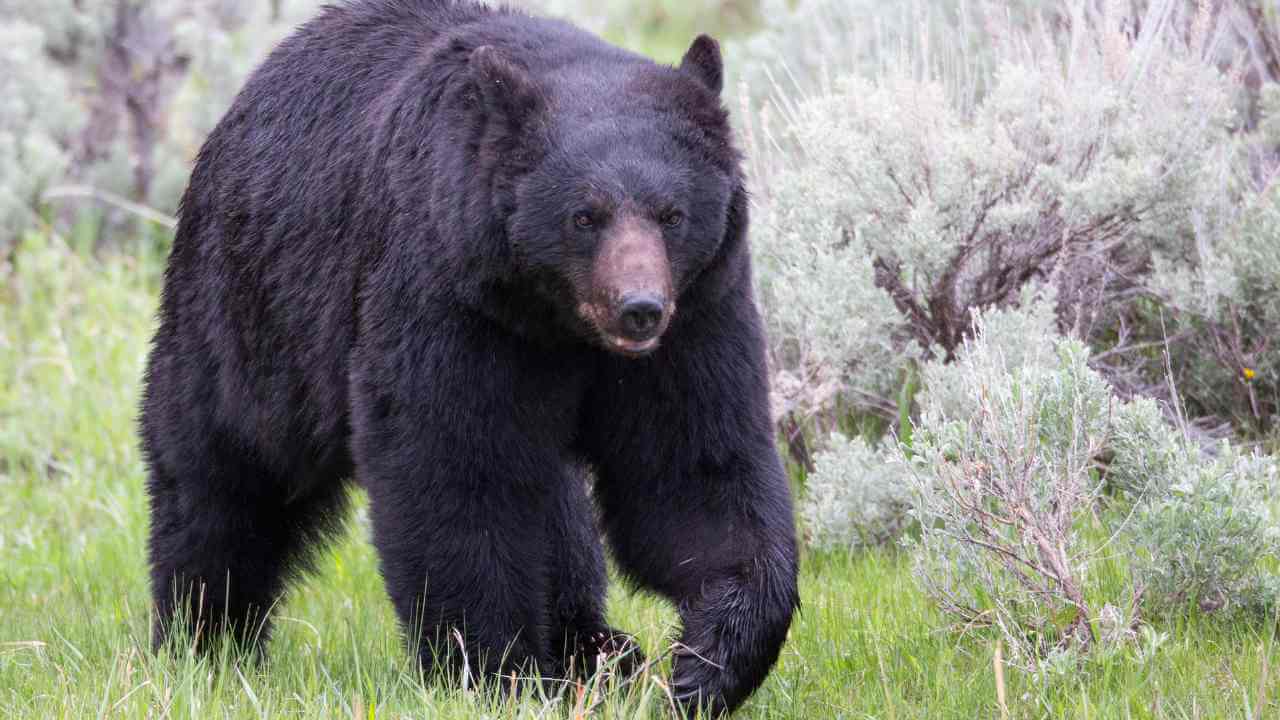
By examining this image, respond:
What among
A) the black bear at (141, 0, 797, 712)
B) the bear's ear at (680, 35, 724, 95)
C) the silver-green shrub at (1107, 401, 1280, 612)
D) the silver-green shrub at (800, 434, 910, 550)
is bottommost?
the silver-green shrub at (800, 434, 910, 550)

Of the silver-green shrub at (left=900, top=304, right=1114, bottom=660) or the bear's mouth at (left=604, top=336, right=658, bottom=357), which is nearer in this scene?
the bear's mouth at (left=604, top=336, right=658, bottom=357)

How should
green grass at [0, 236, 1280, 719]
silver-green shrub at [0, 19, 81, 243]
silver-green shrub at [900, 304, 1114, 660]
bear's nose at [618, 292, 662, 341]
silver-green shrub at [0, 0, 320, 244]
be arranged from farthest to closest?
silver-green shrub at [0, 0, 320, 244] < silver-green shrub at [0, 19, 81, 243] < silver-green shrub at [900, 304, 1114, 660] < green grass at [0, 236, 1280, 719] < bear's nose at [618, 292, 662, 341]

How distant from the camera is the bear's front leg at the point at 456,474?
398 centimetres

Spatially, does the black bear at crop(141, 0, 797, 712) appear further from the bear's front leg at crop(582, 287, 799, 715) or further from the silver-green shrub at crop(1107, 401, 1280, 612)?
the silver-green shrub at crop(1107, 401, 1280, 612)

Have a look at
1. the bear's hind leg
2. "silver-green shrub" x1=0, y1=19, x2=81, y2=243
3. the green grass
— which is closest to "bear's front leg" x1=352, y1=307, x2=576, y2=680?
the green grass

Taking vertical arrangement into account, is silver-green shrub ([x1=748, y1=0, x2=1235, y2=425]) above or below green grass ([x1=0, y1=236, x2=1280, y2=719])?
above

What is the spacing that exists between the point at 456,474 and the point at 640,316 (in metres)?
0.63

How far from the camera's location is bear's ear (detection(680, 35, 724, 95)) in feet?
14.0

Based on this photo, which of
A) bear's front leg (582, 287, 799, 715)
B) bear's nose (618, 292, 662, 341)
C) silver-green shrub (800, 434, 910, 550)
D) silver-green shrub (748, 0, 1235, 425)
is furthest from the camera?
silver-green shrub (748, 0, 1235, 425)

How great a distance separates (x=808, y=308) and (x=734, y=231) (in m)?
1.83

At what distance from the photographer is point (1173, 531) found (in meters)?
4.30

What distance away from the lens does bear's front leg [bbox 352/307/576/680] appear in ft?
13.1

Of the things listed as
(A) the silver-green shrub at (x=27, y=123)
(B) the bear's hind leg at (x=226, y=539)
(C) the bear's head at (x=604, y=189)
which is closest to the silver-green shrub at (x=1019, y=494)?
(C) the bear's head at (x=604, y=189)

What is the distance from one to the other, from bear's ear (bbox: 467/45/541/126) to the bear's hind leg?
1475 millimetres
